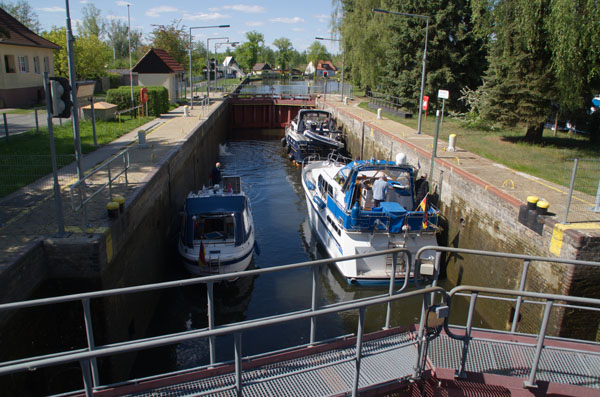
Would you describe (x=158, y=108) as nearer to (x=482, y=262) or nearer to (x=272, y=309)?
(x=272, y=309)

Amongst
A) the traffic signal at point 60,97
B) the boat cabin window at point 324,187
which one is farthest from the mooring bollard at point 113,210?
the boat cabin window at point 324,187

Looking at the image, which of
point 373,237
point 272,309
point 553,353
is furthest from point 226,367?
point 373,237

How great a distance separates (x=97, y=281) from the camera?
7734 mm

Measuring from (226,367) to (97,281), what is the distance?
399 cm

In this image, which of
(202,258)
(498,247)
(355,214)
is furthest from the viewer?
(355,214)

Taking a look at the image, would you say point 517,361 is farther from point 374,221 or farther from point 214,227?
point 214,227

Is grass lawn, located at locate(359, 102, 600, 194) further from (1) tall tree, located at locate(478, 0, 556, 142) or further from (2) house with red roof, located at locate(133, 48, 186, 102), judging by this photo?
(2) house with red roof, located at locate(133, 48, 186, 102)

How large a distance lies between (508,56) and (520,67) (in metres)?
0.62

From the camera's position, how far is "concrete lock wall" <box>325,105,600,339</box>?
8648 mm

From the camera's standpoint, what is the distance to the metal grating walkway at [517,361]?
4.90 m

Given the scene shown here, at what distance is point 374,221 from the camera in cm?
1230

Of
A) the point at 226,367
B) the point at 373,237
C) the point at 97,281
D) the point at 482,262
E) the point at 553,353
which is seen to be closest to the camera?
the point at 226,367

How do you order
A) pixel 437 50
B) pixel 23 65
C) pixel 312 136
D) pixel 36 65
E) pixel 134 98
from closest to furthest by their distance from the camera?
pixel 312 136 → pixel 134 98 → pixel 437 50 → pixel 23 65 → pixel 36 65

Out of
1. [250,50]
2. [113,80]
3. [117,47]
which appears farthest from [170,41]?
[250,50]
